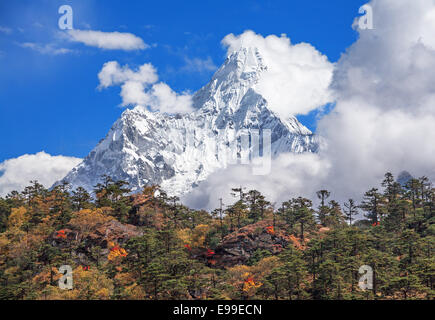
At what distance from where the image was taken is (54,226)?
6228 centimetres

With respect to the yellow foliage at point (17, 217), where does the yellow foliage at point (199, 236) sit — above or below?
below

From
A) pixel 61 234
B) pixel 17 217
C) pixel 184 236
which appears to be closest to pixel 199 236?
pixel 184 236

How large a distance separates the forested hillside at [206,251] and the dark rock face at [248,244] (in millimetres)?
162

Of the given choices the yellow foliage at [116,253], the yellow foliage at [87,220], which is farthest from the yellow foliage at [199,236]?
the yellow foliage at [87,220]

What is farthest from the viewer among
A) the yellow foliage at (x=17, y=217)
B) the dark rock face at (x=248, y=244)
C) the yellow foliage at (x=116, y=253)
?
the yellow foliage at (x=17, y=217)

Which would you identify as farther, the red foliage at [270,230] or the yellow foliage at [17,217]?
the yellow foliage at [17,217]

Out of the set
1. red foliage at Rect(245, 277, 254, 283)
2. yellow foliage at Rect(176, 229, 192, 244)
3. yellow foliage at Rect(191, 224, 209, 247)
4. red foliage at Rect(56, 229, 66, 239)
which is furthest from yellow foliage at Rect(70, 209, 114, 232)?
red foliage at Rect(245, 277, 254, 283)

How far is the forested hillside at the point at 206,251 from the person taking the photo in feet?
120

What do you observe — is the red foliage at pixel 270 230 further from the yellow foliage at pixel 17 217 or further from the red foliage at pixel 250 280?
the yellow foliage at pixel 17 217

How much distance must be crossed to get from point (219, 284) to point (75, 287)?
15497 millimetres
